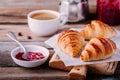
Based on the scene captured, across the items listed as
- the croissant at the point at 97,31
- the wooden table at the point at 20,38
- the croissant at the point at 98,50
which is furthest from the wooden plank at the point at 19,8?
the croissant at the point at 98,50

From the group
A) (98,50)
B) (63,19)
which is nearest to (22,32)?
(63,19)

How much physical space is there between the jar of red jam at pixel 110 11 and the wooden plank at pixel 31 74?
436 mm

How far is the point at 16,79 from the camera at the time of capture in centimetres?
95

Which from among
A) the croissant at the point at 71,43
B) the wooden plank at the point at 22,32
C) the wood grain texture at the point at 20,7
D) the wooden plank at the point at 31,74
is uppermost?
the croissant at the point at 71,43

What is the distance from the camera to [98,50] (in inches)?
38.9

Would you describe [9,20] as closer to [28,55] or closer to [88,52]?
[28,55]

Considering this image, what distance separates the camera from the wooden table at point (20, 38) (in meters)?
0.97

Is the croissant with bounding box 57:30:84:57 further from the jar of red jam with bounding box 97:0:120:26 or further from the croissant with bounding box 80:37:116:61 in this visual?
the jar of red jam with bounding box 97:0:120:26

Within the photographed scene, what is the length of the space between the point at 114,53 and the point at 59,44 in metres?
0.18

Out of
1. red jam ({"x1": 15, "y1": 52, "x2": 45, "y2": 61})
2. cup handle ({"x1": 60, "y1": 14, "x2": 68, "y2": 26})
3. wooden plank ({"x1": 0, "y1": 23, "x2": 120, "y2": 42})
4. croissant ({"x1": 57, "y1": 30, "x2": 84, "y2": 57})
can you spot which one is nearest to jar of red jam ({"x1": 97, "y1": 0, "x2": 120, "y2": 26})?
wooden plank ({"x1": 0, "y1": 23, "x2": 120, "y2": 42})

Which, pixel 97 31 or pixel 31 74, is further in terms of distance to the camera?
pixel 97 31

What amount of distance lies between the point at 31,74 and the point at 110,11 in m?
0.52

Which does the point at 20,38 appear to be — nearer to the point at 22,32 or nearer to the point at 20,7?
the point at 22,32

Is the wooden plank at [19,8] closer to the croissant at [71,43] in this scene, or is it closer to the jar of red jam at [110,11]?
the jar of red jam at [110,11]
